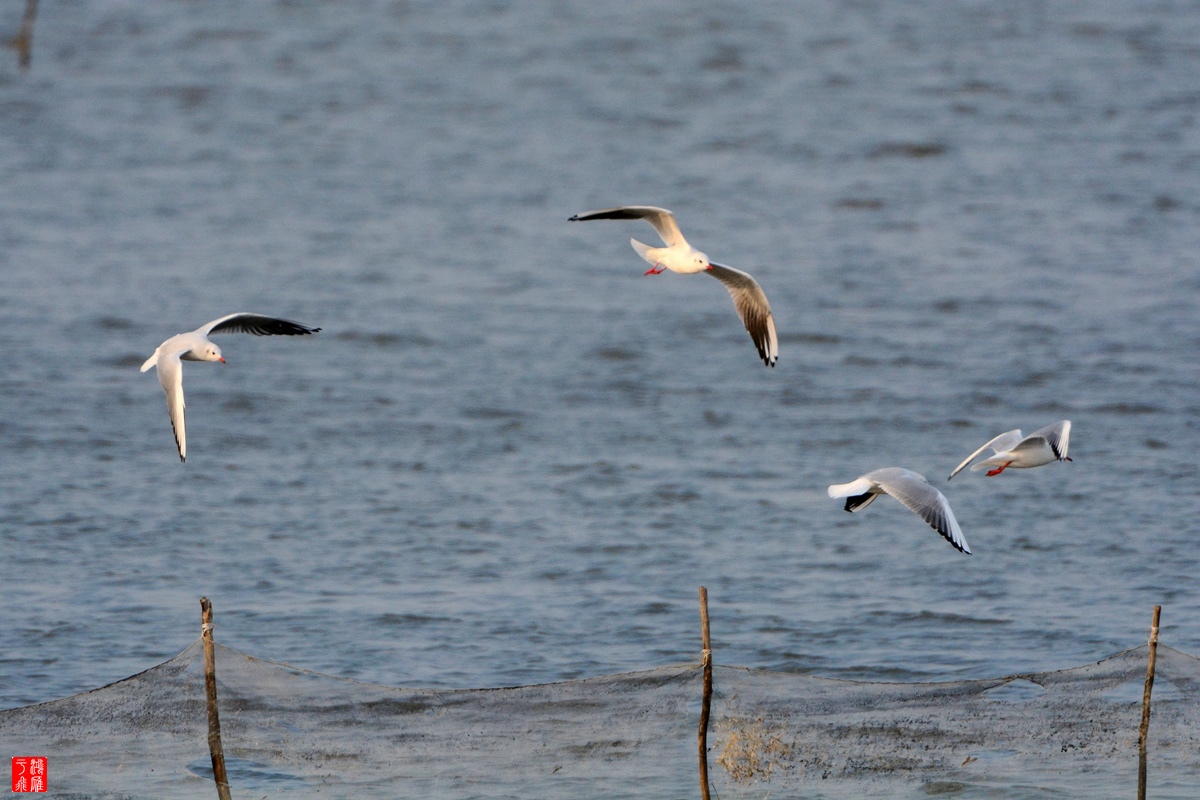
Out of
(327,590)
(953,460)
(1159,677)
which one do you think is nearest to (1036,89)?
(953,460)

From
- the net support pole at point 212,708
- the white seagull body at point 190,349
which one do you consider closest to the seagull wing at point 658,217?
the white seagull body at point 190,349

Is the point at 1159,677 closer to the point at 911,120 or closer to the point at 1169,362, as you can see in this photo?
the point at 1169,362

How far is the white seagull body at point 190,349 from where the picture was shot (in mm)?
9781

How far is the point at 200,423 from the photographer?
72.4 feet

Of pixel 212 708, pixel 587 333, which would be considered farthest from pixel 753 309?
pixel 587 333

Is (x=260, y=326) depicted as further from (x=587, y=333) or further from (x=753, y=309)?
(x=587, y=333)

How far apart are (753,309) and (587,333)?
14392 mm

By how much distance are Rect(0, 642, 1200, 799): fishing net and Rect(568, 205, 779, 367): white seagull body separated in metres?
2.23

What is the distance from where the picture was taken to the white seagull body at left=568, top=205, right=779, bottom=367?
10.1 m

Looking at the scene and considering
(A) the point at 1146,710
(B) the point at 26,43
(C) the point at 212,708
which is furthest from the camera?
(B) the point at 26,43

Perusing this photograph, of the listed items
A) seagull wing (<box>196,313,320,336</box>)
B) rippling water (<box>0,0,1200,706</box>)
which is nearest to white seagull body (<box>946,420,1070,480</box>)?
rippling water (<box>0,0,1200,706</box>)

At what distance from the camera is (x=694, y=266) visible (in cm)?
1013

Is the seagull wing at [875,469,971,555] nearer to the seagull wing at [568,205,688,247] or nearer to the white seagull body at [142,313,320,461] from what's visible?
the seagull wing at [568,205,688,247]

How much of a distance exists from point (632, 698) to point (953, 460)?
424 inches
